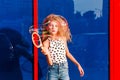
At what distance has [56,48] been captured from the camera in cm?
602

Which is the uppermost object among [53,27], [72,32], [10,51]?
[53,27]

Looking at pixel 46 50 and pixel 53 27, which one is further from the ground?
pixel 53 27

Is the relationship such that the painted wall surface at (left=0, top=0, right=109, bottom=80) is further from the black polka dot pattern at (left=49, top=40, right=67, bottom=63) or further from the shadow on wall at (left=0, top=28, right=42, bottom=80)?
the black polka dot pattern at (left=49, top=40, right=67, bottom=63)

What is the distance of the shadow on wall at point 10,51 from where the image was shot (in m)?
6.75

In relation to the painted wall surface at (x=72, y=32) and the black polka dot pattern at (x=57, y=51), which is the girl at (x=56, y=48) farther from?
the painted wall surface at (x=72, y=32)

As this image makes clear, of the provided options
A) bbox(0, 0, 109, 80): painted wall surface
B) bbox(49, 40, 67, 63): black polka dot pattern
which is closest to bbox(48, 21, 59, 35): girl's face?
bbox(49, 40, 67, 63): black polka dot pattern

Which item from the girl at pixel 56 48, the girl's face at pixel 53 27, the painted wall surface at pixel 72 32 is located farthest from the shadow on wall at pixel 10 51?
the girl's face at pixel 53 27

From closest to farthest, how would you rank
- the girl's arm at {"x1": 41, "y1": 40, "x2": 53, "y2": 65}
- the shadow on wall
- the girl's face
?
the girl's arm at {"x1": 41, "y1": 40, "x2": 53, "y2": 65} → the girl's face → the shadow on wall

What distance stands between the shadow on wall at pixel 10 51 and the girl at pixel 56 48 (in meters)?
0.77

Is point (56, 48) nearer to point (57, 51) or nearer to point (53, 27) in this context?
point (57, 51)

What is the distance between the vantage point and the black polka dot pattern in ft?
19.6

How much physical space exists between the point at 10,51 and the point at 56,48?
102cm

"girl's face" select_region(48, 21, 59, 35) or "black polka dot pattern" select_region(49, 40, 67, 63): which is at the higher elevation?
"girl's face" select_region(48, 21, 59, 35)

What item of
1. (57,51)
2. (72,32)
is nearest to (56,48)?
(57,51)
